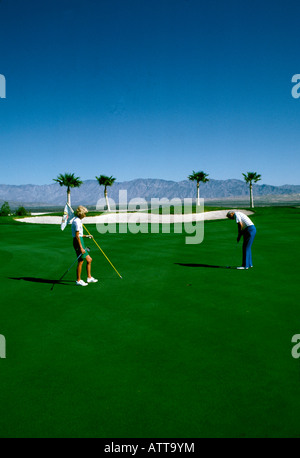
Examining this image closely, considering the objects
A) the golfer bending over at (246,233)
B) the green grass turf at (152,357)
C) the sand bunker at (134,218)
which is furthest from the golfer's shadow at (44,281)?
the sand bunker at (134,218)

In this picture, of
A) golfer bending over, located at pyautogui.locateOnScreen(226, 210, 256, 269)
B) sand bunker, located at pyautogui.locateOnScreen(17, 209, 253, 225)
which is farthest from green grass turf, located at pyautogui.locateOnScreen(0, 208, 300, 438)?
sand bunker, located at pyautogui.locateOnScreen(17, 209, 253, 225)

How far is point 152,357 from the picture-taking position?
5598 millimetres

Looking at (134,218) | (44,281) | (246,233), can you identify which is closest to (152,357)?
(44,281)

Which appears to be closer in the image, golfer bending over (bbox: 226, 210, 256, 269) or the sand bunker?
golfer bending over (bbox: 226, 210, 256, 269)

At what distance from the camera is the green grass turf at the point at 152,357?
13.4 feet

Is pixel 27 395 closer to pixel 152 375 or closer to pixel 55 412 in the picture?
pixel 55 412

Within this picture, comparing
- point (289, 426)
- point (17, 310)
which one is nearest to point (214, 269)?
point (17, 310)

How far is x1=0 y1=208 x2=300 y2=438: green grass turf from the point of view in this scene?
4070 mm

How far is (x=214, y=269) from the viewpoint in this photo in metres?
12.6

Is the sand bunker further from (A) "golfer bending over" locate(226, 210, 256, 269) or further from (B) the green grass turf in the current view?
(B) the green grass turf

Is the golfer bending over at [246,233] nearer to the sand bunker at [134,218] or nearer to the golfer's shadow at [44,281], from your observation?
the golfer's shadow at [44,281]

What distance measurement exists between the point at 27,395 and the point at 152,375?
5.58ft

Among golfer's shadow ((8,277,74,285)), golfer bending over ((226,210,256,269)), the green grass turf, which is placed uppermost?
golfer bending over ((226,210,256,269))

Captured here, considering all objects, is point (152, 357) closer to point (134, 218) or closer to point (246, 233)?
point (246, 233)
